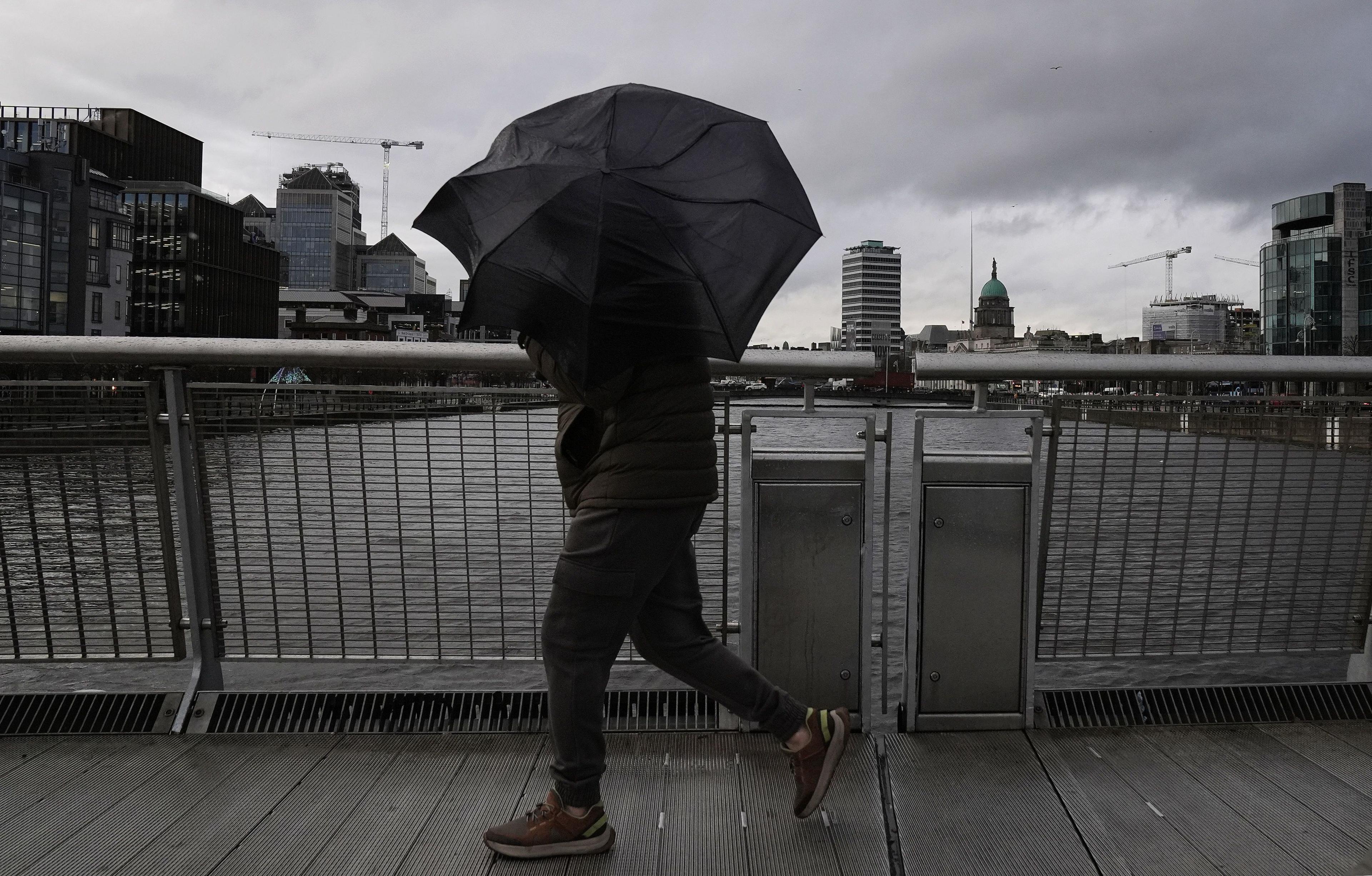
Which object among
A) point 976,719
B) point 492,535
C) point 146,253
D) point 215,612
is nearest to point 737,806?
point 976,719

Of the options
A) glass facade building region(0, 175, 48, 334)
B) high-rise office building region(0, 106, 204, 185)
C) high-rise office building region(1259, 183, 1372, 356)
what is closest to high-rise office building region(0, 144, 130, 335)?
glass facade building region(0, 175, 48, 334)

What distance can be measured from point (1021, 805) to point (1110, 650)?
1019mm

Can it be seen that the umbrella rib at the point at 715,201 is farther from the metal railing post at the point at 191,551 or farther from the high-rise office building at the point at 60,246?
the high-rise office building at the point at 60,246

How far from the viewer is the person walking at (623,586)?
8.24ft

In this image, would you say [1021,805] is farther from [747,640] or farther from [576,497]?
[576,497]

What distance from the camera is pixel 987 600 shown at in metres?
3.57

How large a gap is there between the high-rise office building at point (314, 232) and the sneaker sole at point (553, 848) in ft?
634

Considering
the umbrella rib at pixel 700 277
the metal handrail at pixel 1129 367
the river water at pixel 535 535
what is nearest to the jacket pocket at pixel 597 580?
the umbrella rib at pixel 700 277

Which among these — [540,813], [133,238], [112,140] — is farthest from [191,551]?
[112,140]

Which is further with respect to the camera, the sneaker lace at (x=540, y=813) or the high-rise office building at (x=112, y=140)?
the high-rise office building at (x=112, y=140)

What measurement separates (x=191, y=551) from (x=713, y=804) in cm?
204

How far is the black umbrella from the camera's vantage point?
2.25 m

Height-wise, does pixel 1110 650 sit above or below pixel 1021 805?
above

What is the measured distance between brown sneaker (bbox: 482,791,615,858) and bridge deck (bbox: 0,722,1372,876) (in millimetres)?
38
